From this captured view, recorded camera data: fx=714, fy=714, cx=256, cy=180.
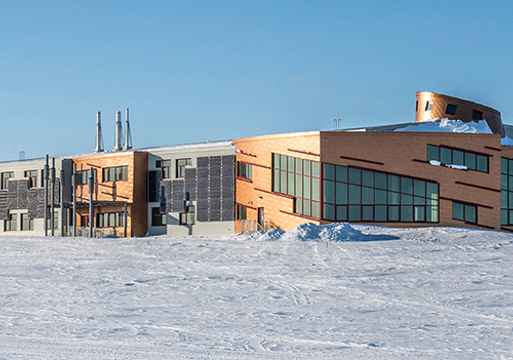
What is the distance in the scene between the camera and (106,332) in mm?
14672

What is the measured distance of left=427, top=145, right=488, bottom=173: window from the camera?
37.7m

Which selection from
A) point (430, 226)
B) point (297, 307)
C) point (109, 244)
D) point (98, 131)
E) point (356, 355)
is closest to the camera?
point (356, 355)

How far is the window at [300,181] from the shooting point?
37.4m

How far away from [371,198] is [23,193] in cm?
3068

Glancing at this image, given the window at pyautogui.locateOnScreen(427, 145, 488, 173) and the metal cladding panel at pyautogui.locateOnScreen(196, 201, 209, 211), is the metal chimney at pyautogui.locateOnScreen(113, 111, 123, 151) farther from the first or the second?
the window at pyautogui.locateOnScreen(427, 145, 488, 173)

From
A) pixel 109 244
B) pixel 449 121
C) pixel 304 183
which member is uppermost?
pixel 449 121

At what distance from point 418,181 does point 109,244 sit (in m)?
16.2

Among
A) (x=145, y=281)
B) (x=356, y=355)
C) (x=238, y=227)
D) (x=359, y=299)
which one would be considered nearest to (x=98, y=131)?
(x=238, y=227)

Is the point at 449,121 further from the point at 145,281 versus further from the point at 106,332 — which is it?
the point at 106,332

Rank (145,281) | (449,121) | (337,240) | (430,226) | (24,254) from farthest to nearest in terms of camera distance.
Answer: (449,121) → (430,226) → (337,240) → (24,254) → (145,281)

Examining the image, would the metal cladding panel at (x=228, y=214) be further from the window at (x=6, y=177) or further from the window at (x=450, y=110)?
the window at (x=6, y=177)

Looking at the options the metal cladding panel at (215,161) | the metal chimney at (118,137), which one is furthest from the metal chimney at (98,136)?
the metal cladding panel at (215,161)

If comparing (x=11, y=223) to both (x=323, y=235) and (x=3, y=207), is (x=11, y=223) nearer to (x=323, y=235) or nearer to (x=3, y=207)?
(x=3, y=207)

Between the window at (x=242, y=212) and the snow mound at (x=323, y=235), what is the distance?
324 inches
